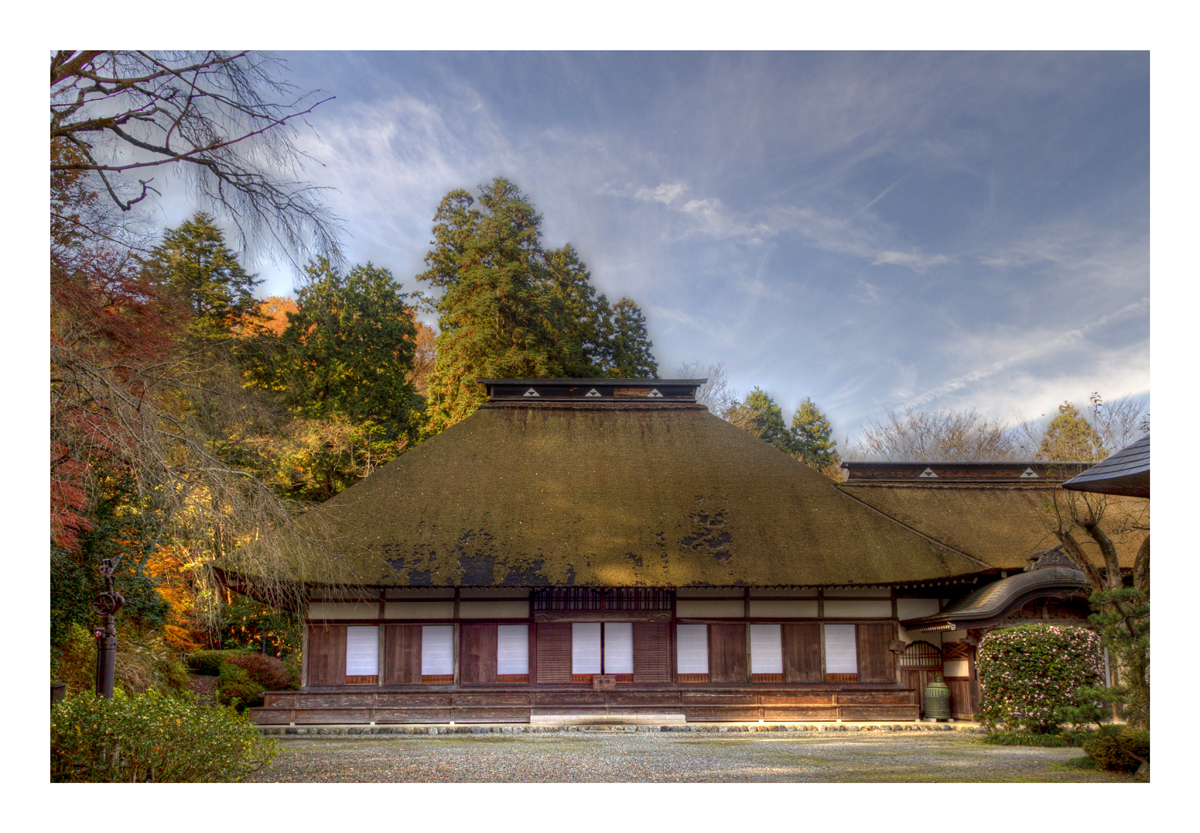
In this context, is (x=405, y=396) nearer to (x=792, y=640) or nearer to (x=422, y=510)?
(x=422, y=510)

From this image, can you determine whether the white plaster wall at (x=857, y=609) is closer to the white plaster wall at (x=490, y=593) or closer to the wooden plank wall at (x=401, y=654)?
the white plaster wall at (x=490, y=593)

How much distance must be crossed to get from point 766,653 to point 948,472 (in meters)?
6.67

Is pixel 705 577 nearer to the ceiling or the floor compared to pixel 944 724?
nearer to the ceiling

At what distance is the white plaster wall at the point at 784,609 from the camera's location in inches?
571

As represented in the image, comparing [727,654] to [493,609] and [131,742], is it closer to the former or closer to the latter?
[493,609]

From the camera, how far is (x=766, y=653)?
47.3 ft

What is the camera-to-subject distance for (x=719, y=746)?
10.6 meters

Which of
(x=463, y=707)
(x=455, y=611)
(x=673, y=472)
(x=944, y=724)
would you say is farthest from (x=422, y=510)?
(x=944, y=724)

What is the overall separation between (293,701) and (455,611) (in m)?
3.07

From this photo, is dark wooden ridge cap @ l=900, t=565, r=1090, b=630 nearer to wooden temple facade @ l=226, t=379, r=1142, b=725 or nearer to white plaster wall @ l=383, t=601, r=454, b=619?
wooden temple facade @ l=226, t=379, r=1142, b=725

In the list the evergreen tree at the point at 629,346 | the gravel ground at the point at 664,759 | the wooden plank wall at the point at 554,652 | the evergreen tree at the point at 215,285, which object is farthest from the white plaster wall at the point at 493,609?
the evergreen tree at the point at 629,346

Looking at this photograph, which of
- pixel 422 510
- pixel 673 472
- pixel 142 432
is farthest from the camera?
pixel 673 472

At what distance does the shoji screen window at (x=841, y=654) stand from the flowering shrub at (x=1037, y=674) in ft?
11.2

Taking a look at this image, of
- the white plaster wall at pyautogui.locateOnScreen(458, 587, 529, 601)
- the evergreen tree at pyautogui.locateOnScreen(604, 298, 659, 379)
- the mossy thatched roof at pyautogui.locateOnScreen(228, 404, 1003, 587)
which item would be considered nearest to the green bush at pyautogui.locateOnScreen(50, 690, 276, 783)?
the mossy thatched roof at pyautogui.locateOnScreen(228, 404, 1003, 587)
